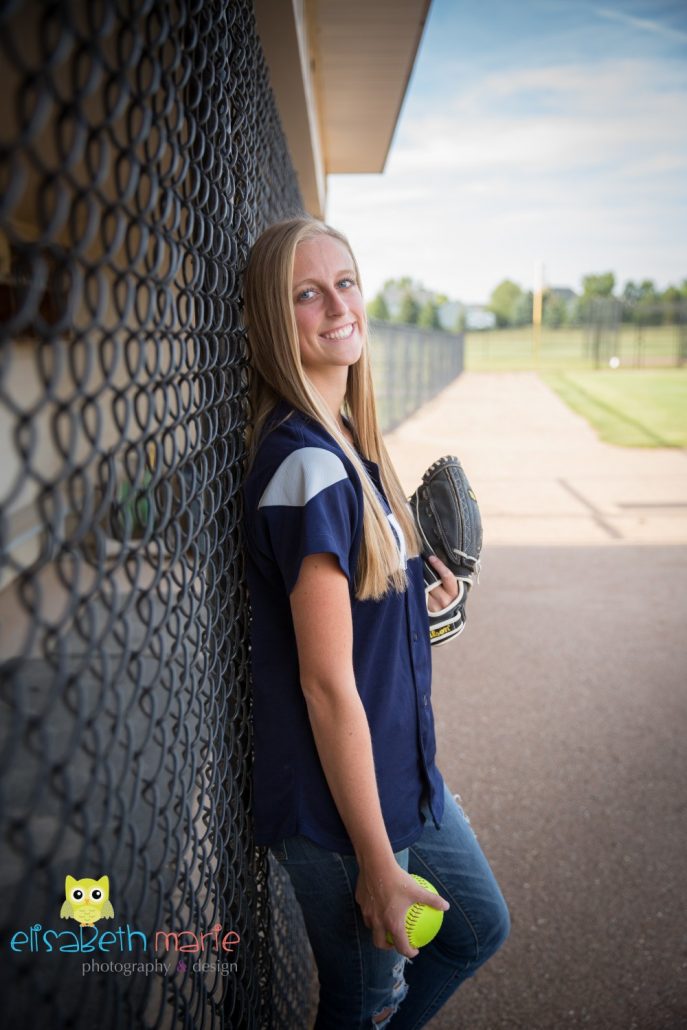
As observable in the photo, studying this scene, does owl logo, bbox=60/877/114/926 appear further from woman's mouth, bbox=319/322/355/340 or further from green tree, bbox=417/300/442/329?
green tree, bbox=417/300/442/329

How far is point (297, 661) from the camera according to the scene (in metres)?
1.87

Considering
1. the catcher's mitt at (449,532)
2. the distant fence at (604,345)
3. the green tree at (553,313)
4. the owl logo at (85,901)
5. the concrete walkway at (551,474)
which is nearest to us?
the owl logo at (85,901)

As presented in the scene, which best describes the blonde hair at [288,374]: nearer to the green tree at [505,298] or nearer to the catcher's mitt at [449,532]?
the catcher's mitt at [449,532]

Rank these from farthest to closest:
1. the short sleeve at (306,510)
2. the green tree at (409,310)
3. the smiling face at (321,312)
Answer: the green tree at (409,310) → the smiling face at (321,312) → the short sleeve at (306,510)

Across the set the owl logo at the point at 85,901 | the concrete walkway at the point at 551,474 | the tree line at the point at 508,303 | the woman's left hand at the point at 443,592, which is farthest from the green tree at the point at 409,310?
the owl logo at the point at 85,901

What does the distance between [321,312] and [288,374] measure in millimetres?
211

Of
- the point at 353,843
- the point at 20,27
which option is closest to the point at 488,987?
the point at 353,843

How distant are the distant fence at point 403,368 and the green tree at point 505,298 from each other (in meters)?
74.8

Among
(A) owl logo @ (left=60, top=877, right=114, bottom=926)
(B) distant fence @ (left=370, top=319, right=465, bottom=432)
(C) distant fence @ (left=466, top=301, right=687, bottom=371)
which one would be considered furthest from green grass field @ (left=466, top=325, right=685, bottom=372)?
(A) owl logo @ (left=60, top=877, right=114, bottom=926)

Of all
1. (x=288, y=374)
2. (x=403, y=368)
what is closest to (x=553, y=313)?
(x=403, y=368)

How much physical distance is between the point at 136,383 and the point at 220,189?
74cm

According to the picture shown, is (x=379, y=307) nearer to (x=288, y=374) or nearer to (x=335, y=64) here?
(x=335, y=64)

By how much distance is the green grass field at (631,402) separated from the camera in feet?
55.4

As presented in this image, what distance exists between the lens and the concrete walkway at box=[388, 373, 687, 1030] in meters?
2.92
